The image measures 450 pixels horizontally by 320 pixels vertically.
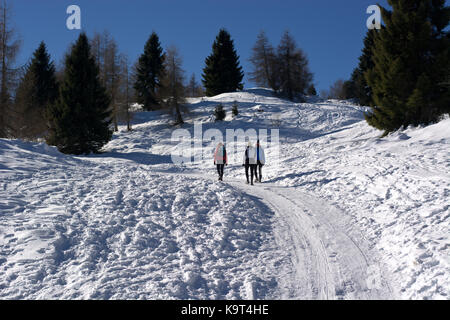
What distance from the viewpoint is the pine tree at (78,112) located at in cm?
2366

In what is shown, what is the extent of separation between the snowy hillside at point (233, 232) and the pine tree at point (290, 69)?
31.2m

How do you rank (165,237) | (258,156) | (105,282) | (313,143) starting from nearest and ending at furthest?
(105,282)
(165,237)
(258,156)
(313,143)

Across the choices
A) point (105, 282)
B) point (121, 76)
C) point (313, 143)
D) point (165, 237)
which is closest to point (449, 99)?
point (313, 143)

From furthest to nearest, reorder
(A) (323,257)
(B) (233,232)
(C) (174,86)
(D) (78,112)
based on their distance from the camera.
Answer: (C) (174,86) → (D) (78,112) → (B) (233,232) → (A) (323,257)

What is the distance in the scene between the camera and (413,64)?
15.6 meters

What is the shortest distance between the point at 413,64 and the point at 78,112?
23204 mm

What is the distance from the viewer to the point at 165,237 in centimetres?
650

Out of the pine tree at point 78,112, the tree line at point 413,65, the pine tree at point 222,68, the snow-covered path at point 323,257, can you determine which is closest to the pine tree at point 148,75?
the pine tree at point 222,68

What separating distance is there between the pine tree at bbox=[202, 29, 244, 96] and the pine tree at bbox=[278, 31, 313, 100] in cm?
750

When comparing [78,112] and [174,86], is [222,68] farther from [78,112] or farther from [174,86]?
[78,112]

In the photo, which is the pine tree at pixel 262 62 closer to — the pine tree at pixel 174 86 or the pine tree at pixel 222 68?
the pine tree at pixel 222 68

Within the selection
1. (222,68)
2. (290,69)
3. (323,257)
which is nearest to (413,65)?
(323,257)

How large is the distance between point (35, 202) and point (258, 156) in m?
8.43
